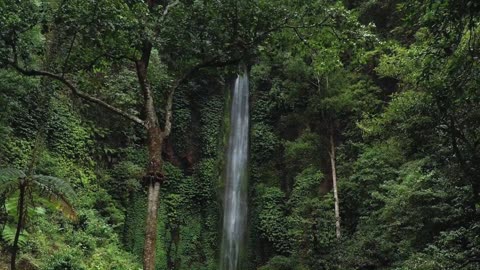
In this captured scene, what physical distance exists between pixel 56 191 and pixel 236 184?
44.3ft

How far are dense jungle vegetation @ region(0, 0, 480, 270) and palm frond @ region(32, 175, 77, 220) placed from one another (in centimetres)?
2

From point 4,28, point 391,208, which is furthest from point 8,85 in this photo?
point 391,208

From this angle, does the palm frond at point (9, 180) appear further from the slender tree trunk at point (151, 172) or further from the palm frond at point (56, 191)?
the slender tree trunk at point (151, 172)

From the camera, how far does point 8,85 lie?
11.4 m

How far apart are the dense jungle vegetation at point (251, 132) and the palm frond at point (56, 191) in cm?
2

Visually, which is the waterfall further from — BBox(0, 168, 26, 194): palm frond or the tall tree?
BBox(0, 168, 26, 194): palm frond

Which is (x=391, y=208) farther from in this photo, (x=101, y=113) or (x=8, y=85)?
(x=101, y=113)

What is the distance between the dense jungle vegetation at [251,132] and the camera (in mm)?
6686

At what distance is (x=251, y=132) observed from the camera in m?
22.9

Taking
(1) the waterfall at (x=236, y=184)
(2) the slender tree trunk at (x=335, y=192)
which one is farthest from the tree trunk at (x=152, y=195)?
(1) the waterfall at (x=236, y=184)

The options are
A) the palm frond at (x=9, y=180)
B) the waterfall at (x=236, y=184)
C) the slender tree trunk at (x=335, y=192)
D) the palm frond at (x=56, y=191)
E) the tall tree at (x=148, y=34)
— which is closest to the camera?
the tall tree at (x=148, y=34)

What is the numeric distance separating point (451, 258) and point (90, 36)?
725 cm

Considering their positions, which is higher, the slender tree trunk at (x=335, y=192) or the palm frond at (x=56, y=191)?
the slender tree trunk at (x=335, y=192)

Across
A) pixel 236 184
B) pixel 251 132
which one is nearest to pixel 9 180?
pixel 236 184
